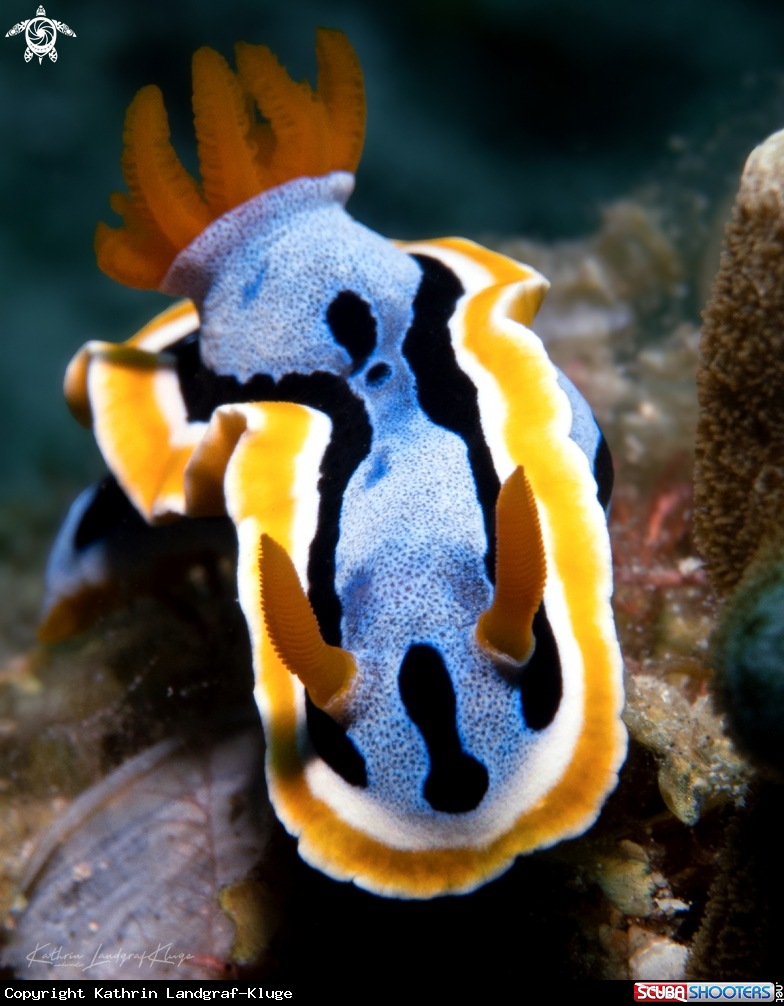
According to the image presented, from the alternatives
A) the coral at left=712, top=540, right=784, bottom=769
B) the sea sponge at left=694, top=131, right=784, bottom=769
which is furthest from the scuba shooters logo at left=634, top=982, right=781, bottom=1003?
the sea sponge at left=694, top=131, right=784, bottom=769

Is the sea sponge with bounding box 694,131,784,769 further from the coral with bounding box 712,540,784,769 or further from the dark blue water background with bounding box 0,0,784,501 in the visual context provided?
the dark blue water background with bounding box 0,0,784,501

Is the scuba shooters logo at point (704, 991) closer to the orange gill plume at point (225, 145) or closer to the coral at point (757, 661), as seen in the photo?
the coral at point (757, 661)

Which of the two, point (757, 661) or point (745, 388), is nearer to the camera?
point (757, 661)

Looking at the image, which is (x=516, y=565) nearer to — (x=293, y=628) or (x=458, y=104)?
(x=293, y=628)

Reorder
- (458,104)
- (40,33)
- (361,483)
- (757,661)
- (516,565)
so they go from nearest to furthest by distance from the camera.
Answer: (757,661)
(516,565)
(361,483)
(40,33)
(458,104)

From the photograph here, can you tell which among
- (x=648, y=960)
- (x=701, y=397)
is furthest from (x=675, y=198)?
(x=648, y=960)

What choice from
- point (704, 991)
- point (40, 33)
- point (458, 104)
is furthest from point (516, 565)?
point (40, 33)
